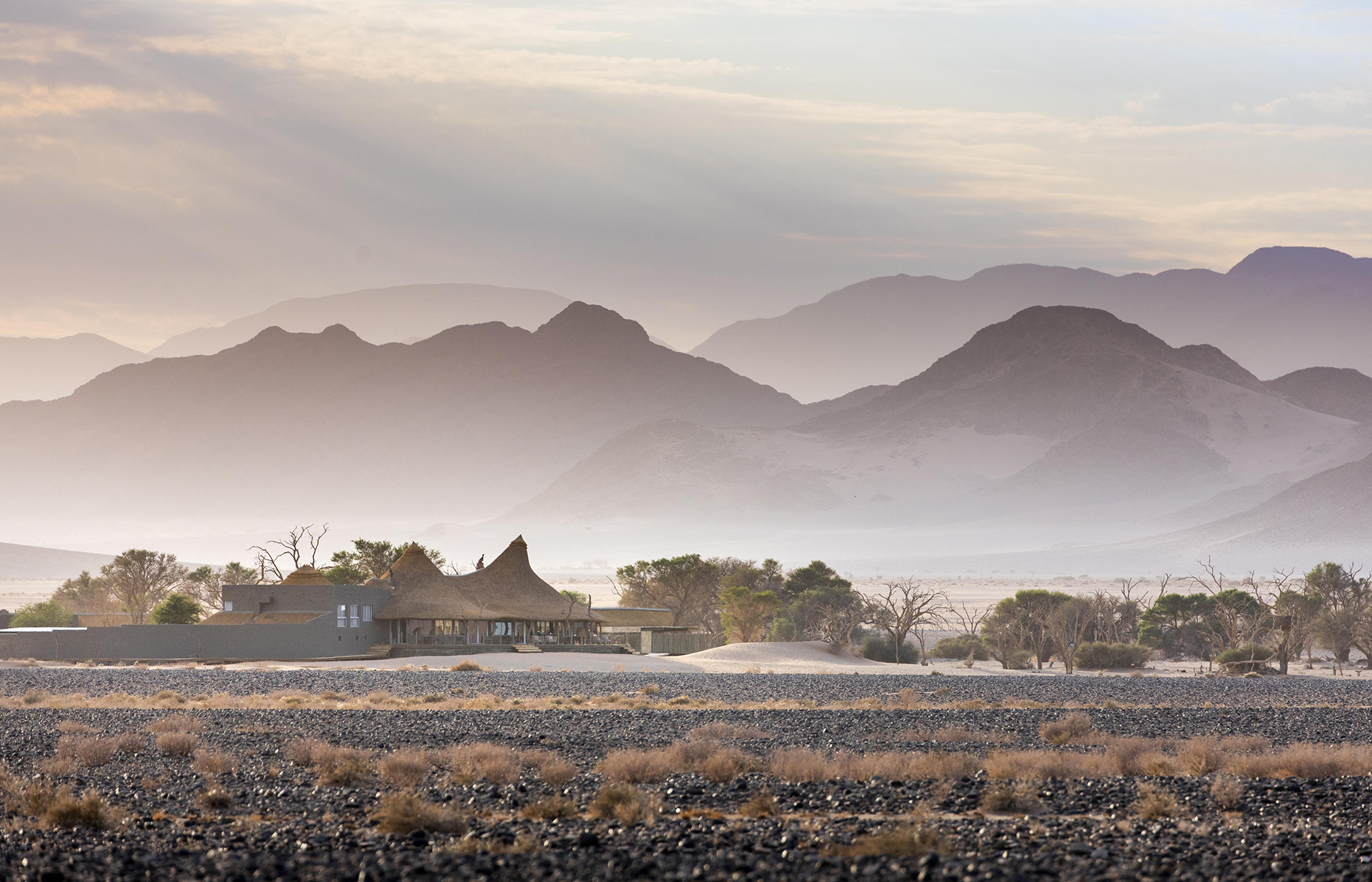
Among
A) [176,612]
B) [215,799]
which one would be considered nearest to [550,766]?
[215,799]

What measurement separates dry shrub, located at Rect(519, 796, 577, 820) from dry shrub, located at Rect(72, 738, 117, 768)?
30.4ft

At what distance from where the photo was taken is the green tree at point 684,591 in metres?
82.9

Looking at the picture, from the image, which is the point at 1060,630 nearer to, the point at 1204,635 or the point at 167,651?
the point at 1204,635

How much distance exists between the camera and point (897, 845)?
45.8ft

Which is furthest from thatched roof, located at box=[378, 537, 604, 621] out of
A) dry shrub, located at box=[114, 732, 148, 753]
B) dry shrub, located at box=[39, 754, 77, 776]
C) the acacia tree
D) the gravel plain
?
dry shrub, located at box=[39, 754, 77, 776]

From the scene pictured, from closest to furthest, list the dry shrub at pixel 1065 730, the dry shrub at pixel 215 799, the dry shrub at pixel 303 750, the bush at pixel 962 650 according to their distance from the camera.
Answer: the dry shrub at pixel 215 799 < the dry shrub at pixel 303 750 < the dry shrub at pixel 1065 730 < the bush at pixel 962 650

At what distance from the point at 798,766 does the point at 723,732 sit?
5870 mm

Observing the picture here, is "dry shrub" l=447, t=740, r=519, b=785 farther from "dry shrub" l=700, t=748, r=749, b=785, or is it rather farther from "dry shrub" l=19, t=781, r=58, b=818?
"dry shrub" l=19, t=781, r=58, b=818

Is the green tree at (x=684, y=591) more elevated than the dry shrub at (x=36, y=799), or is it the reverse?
the green tree at (x=684, y=591)

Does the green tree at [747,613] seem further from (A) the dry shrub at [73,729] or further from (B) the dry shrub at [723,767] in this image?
(B) the dry shrub at [723,767]

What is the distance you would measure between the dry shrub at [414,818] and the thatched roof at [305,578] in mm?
45655

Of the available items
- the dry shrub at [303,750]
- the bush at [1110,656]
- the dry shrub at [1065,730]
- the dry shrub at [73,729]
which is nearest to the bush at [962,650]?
the bush at [1110,656]

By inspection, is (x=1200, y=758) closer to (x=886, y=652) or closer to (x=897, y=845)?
(x=897, y=845)

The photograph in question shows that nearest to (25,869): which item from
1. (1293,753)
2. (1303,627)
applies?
(1293,753)
